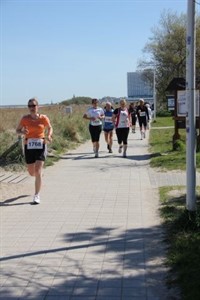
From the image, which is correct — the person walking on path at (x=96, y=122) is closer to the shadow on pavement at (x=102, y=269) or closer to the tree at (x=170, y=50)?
the shadow on pavement at (x=102, y=269)

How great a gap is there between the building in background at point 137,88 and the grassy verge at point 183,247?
2242 inches

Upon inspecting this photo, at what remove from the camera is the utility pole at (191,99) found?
6275 mm

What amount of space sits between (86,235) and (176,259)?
5.16 feet

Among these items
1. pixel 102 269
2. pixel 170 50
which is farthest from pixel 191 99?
pixel 170 50

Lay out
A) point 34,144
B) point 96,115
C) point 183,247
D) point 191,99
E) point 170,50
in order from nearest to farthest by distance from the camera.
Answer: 1. point 183,247
2. point 191,99
3. point 34,144
4. point 96,115
5. point 170,50

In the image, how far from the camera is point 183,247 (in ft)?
18.5

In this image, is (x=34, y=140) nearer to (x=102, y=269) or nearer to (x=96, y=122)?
(x=102, y=269)

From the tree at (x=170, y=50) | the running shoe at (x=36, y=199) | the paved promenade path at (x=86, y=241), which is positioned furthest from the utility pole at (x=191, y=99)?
the tree at (x=170, y=50)

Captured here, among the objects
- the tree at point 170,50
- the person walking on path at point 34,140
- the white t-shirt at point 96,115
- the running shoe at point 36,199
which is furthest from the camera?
the tree at point 170,50

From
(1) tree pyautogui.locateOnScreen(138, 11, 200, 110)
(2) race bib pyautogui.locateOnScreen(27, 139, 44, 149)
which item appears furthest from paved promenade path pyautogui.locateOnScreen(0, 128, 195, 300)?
(1) tree pyautogui.locateOnScreen(138, 11, 200, 110)

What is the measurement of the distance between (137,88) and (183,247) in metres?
66.2

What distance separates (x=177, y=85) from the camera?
16.3 meters

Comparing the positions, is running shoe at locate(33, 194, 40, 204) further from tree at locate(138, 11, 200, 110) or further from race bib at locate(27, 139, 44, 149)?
tree at locate(138, 11, 200, 110)

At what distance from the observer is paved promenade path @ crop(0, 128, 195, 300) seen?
15.7 ft
